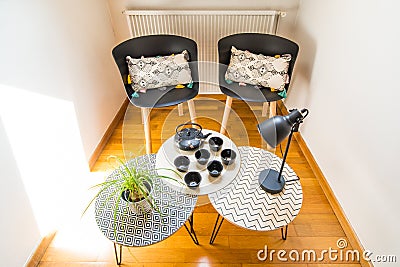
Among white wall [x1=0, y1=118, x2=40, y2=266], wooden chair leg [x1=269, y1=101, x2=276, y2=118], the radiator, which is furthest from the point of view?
the radiator

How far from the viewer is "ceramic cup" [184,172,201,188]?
1260mm

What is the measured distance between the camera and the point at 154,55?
6.52 feet

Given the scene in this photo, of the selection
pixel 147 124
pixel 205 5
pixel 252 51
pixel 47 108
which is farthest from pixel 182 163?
pixel 205 5

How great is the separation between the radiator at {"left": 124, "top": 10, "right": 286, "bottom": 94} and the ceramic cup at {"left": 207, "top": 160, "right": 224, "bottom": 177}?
1261 mm

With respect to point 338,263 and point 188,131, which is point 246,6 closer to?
point 188,131

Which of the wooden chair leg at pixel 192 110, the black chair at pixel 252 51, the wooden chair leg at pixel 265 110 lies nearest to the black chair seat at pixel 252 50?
the black chair at pixel 252 51

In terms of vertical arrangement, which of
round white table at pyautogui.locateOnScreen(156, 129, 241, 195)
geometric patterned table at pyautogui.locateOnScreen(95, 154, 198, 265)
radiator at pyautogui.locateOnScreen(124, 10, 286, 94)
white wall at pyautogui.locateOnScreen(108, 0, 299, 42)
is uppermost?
white wall at pyautogui.locateOnScreen(108, 0, 299, 42)

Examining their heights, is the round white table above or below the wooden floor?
above

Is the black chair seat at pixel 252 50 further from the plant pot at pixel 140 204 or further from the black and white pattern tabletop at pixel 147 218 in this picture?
the plant pot at pixel 140 204

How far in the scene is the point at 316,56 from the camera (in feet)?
6.00

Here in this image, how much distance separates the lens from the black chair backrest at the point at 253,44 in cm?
193

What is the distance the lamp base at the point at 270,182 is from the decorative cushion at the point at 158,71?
2.89 feet

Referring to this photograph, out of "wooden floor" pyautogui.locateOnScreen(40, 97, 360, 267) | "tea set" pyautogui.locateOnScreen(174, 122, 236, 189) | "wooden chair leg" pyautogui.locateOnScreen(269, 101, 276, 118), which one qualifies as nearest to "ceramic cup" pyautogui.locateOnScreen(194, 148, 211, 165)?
"tea set" pyautogui.locateOnScreen(174, 122, 236, 189)

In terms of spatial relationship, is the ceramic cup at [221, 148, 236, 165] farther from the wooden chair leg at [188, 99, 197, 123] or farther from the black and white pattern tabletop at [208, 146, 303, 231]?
the wooden chair leg at [188, 99, 197, 123]
